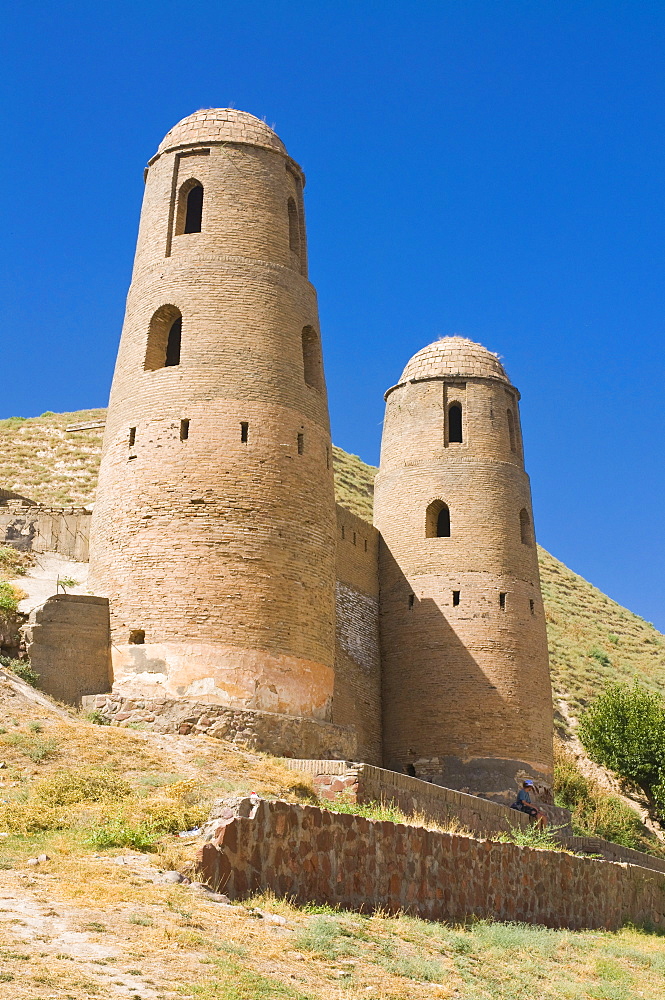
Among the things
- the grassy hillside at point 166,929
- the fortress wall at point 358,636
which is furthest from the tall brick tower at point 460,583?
the grassy hillside at point 166,929

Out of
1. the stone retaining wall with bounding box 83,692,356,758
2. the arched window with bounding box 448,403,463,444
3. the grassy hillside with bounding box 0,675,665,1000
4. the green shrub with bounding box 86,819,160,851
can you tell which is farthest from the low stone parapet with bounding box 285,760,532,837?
the arched window with bounding box 448,403,463,444

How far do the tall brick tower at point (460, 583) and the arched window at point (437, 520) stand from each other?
0.12 ft

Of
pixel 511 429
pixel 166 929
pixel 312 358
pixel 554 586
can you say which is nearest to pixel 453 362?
pixel 511 429

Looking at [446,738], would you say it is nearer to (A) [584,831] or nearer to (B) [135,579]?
(A) [584,831]

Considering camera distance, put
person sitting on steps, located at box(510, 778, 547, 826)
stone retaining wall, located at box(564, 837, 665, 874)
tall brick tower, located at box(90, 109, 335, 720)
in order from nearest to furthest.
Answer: tall brick tower, located at box(90, 109, 335, 720) < person sitting on steps, located at box(510, 778, 547, 826) < stone retaining wall, located at box(564, 837, 665, 874)

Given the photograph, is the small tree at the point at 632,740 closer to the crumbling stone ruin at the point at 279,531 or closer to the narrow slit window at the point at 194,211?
the crumbling stone ruin at the point at 279,531

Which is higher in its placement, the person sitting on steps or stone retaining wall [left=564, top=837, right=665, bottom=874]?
the person sitting on steps

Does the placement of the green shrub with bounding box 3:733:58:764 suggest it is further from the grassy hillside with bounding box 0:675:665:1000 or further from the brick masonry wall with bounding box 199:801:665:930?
the brick masonry wall with bounding box 199:801:665:930

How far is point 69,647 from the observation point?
60.5 feet

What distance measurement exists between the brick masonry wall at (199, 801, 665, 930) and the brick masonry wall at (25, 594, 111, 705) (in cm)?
733

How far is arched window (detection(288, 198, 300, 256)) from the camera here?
22.6m

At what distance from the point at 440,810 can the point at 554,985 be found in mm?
7833

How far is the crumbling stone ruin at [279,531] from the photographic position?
18.5 meters

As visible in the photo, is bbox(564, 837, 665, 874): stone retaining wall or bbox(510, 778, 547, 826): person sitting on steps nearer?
bbox(510, 778, 547, 826): person sitting on steps
